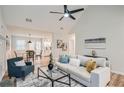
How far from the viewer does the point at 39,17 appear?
2.29 meters

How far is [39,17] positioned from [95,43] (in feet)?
4.16

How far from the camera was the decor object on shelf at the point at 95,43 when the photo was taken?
1943mm

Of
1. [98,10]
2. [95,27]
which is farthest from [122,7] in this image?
[95,27]

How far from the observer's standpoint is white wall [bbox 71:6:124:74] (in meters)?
1.80

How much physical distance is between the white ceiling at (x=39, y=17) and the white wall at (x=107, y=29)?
0.66ft

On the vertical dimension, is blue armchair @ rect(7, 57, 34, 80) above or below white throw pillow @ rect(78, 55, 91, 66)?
below

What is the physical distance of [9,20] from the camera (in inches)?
83.2

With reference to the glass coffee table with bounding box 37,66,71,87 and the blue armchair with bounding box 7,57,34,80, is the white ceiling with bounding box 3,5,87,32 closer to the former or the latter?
the glass coffee table with bounding box 37,66,71,87

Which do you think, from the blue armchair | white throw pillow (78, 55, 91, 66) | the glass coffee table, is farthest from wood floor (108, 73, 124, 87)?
the blue armchair

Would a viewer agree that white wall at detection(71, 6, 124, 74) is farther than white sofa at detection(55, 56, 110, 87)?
No

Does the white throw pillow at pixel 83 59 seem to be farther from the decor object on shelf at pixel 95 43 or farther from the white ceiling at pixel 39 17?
the white ceiling at pixel 39 17

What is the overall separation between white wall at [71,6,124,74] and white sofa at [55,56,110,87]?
0.50 feet

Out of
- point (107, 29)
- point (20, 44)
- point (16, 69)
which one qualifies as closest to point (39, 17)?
point (20, 44)

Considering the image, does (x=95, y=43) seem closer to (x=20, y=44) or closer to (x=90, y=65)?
(x=90, y=65)
